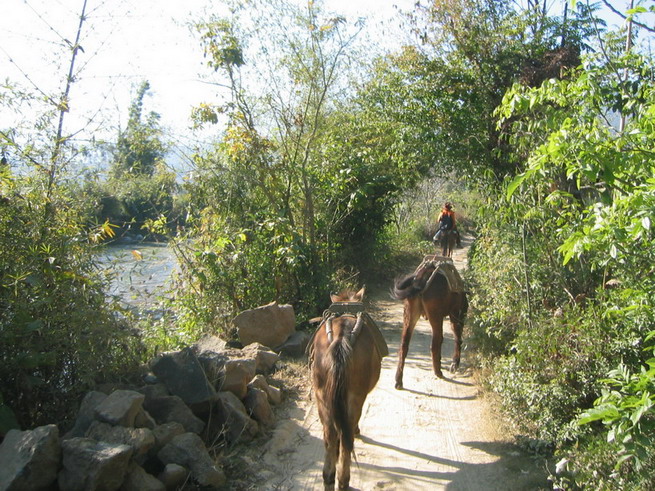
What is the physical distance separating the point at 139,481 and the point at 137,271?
186 inches

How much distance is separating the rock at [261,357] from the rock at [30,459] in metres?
3.19

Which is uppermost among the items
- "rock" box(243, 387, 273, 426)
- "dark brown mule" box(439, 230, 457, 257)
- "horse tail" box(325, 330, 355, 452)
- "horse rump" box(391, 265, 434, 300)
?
"dark brown mule" box(439, 230, 457, 257)

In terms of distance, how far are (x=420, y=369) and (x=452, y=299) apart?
1.24 m

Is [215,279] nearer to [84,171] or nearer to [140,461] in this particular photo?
[84,171]

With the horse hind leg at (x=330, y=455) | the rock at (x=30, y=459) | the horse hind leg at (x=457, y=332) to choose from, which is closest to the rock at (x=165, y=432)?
the rock at (x=30, y=459)

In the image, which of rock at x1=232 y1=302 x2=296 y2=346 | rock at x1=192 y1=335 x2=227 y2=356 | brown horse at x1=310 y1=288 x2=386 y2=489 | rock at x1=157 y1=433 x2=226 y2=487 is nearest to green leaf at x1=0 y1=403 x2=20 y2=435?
rock at x1=157 y1=433 x2=226 y2=487

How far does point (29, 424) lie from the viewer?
4797 mm


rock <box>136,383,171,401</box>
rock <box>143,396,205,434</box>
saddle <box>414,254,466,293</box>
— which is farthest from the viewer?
saddle <box>414,254,466,293</box>

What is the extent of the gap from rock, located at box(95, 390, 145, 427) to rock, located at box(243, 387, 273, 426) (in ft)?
5.21

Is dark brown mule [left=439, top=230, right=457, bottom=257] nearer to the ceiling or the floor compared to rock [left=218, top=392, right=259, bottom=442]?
nearer to the ceiling

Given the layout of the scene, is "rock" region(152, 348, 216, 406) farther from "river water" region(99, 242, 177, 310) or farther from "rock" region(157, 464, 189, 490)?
"rock" region(157, 464, 189, 490)

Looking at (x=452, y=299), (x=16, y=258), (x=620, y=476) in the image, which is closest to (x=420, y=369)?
(x=452, y=299)

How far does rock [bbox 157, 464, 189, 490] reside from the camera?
4160 mm

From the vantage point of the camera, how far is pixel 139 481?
12.9 feet
